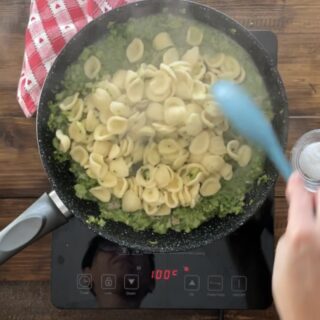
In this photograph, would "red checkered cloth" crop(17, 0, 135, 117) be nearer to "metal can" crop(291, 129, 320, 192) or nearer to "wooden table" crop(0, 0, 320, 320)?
"wooden table" crop(0, 0, 320, 320)

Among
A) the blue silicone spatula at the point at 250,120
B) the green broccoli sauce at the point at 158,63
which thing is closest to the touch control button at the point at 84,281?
the green broccoli sauce at the point at 158,63

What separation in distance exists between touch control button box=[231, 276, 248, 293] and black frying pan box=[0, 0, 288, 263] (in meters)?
0.10

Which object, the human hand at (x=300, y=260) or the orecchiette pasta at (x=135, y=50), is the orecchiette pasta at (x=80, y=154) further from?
the human hand at (x=300, y=260)

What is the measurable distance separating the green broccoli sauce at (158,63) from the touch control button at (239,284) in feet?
0.36

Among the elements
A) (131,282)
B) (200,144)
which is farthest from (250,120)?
(131,282)

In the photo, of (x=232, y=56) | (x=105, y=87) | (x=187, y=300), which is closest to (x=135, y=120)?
(x=105, y=87)

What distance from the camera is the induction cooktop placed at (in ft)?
3.16

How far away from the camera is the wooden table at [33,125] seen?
0.97 m

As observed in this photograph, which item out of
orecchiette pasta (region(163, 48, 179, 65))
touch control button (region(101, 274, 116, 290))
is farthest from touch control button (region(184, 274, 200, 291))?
orecchiette pasta (region(163, 48, 179, 65))

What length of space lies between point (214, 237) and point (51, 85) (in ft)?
1.04

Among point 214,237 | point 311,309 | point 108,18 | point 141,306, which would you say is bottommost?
point 141,306

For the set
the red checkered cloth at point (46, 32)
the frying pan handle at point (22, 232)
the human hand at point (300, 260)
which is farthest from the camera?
the red checkered cloth at point (46, 32)

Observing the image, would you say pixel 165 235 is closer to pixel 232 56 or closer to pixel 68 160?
pixel 68 160

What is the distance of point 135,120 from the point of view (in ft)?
2.98
